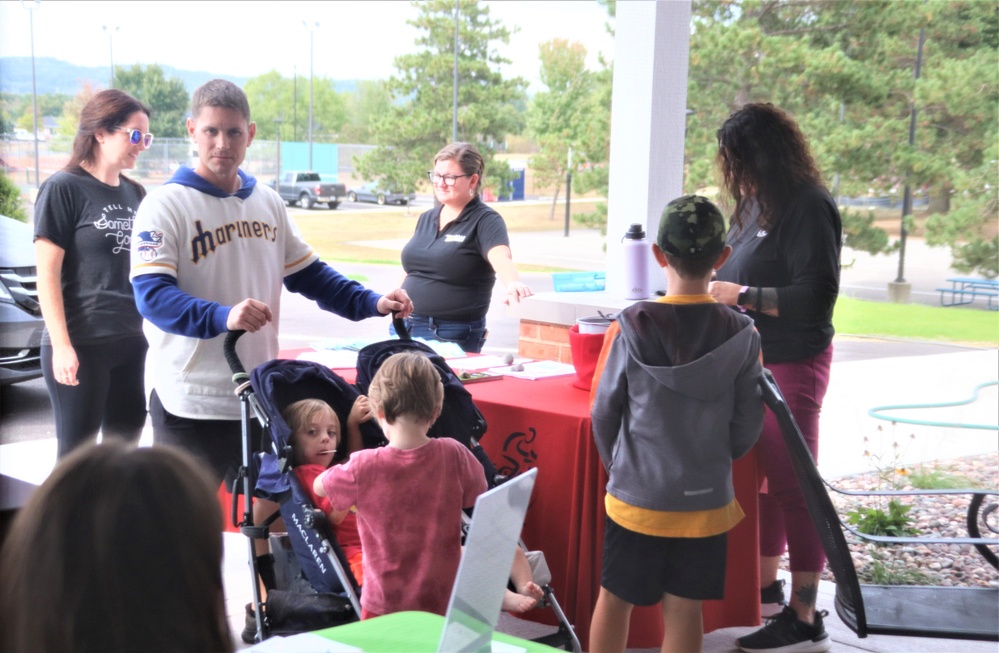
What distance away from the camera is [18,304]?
5250mm

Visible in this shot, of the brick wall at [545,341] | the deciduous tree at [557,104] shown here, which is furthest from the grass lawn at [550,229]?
the brick wall at [545,341]

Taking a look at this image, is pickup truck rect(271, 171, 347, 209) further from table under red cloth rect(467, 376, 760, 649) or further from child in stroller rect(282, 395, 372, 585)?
child in stroller rect(282, 395, 372, 585)

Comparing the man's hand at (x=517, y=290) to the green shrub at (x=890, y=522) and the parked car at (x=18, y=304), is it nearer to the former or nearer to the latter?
the green shrub at (x=890, y=522)

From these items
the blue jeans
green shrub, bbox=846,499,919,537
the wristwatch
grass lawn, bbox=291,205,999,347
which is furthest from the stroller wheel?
grass lawn, bbox=291,205,999,347

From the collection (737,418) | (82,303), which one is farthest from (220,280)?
(737,418)

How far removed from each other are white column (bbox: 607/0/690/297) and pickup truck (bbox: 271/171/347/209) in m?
16.3

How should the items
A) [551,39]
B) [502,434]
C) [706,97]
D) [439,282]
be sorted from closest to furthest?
[502,434], [439,282], [706,97], [551,39]

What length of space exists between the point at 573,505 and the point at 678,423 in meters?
0.53

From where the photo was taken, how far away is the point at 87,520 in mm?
781

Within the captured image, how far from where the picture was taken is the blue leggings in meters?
3.02

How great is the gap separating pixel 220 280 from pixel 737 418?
131 cm

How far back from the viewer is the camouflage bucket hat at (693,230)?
2.30m

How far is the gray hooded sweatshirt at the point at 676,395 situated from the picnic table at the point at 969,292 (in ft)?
37.6

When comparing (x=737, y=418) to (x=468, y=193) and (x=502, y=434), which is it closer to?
(x=502, y=434)
